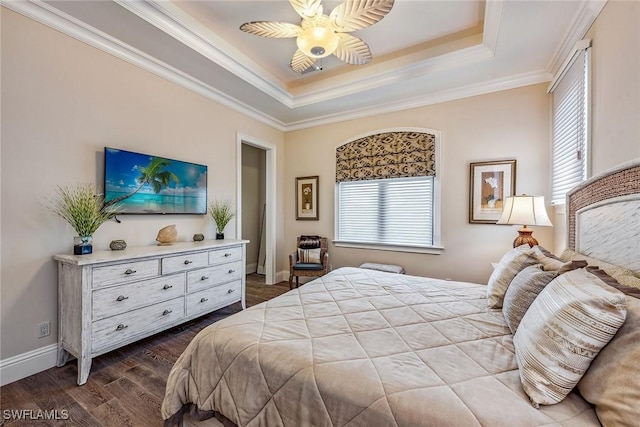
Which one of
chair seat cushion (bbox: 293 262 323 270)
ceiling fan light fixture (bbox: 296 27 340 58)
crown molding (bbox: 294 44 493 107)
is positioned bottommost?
chair seat cushion (bbox: 293 262 323 270)

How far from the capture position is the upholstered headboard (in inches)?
52.9

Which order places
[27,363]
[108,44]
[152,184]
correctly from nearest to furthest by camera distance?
[27,363]
[108,44]
[152,184]

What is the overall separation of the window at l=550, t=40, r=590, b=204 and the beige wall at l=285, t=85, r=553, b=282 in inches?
7.2

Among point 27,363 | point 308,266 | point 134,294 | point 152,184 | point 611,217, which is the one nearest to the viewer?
point 611,217

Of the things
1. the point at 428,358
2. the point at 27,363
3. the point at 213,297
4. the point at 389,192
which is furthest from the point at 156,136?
the point at 428,358

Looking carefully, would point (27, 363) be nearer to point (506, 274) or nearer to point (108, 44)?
point (108, 44)

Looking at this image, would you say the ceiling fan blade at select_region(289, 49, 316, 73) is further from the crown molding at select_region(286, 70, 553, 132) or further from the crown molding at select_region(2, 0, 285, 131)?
the crown molding at select_region(286, 70, 553, 132)

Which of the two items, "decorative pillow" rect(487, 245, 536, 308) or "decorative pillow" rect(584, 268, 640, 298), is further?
"decorative pillow" rect(487, 245, 536, 308)

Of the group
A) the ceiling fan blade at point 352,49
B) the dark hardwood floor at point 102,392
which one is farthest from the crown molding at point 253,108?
the dark hardwood floor at point 102,392

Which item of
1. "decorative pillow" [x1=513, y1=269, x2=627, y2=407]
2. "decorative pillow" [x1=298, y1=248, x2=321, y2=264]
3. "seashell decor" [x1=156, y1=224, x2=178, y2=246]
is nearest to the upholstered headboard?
"decorative pillow" [x1=513, y1=269, x2=627, y2=407]

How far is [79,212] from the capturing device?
2.14 metres

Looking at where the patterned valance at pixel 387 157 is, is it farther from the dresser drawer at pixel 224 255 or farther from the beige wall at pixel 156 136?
the dresser drawer at pixel 224 255

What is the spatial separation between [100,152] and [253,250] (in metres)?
3.45

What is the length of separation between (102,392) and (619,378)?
2.72m
